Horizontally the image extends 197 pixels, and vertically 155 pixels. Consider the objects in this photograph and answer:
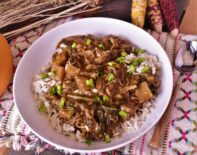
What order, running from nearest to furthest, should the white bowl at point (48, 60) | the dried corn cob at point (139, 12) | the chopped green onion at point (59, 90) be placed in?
the white bowl at point (48, 60) < the chopped green onion at point (59, 90) < the dried corn cob at point (139, 12)

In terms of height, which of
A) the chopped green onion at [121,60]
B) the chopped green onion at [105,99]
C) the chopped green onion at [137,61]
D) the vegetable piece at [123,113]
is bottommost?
the vegetable piece at [123,113]

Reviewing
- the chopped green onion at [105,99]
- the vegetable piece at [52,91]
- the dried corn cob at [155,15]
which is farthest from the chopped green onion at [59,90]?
the dried corn cob at [155,15]

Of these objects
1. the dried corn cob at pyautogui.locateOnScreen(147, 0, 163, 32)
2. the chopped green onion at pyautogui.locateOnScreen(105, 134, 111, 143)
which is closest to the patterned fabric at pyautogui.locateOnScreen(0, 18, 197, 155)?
the chopped green onion at pyautogui.locateOnScreen(105, 134, 111, 143)

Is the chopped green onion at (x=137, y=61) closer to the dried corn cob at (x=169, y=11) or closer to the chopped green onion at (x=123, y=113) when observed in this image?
the chopped green onion at (x=123, y=113)

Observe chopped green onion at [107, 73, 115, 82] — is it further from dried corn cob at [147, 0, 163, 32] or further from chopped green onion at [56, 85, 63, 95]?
dried corn cob at [147, 0, 163, 32]

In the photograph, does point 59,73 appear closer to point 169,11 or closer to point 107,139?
point 107,139

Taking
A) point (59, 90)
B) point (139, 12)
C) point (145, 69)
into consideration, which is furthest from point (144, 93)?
point (139, 12)
